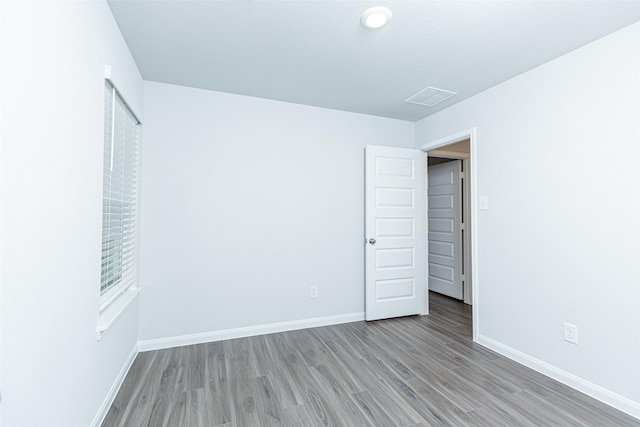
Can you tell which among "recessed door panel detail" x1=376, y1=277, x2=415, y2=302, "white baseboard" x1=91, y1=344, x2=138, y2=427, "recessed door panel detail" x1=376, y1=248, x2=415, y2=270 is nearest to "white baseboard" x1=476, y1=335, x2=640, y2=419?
"recessed door panel detail" x1=376, y1=277, x2=415, y2=302

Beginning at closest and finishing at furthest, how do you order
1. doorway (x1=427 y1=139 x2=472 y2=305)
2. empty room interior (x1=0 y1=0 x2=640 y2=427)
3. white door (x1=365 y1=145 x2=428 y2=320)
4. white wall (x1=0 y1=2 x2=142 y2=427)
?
1. white wall (x1=0 y1=2 x2=142 y2=427)
2. empty room interior (x1=0 y1=0 x2=640 y2=427)
3. white door (x1=365 y1=145 x2=428 y2=320)
4. doorway (x1=427 y1=139 x2=472 y2=305)

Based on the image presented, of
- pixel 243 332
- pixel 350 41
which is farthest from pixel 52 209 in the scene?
pixel 243 332

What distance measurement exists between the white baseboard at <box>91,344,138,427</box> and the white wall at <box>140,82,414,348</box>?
283mm

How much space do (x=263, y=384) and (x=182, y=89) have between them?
2.69m

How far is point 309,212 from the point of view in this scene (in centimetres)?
336

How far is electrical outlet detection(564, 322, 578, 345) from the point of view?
219cm

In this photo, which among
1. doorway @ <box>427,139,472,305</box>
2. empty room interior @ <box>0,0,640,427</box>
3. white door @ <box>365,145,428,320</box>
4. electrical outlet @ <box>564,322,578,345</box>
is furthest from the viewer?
doorway @ <box>427,139,472,305</box>

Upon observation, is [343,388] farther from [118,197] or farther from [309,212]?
[118,197]

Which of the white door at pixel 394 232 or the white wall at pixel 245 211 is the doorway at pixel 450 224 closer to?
the white door at pixel 394 232

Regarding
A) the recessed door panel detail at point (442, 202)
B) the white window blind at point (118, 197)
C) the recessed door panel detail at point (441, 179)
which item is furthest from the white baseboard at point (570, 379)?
the white window blind at point (118, 197)

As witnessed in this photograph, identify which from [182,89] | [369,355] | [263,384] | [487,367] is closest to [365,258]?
[369,355]

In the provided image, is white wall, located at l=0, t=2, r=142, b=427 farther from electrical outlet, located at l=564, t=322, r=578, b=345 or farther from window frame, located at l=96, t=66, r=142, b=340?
electrical outlet, located at l=564, t=322, r=578, b=345

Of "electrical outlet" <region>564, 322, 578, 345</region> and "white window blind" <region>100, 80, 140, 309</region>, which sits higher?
"white window blind" <region>100, 80, 140, 309</region>

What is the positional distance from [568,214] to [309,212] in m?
2.27
